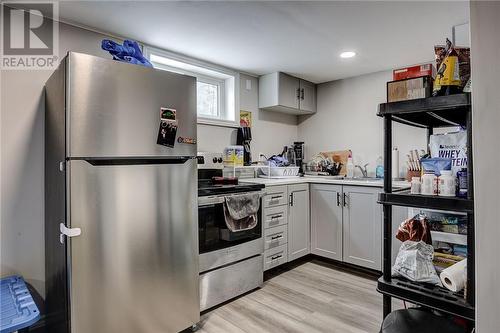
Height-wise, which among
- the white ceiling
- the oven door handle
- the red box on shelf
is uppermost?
the white ceiling

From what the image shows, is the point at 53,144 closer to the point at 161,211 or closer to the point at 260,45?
the point at 161,211

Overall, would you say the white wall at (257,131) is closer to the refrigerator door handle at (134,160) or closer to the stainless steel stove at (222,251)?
the stainless steel stove at (222,251)

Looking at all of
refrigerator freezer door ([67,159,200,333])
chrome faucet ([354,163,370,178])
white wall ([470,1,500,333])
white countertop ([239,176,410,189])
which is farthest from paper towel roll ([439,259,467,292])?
chrome faucet ([354,163,370,178])

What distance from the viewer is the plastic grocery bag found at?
1.01 m

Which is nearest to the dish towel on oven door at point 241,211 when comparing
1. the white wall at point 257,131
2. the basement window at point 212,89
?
the white wall at point 257,131

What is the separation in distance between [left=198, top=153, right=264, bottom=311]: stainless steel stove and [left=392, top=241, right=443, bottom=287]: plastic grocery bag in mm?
1391

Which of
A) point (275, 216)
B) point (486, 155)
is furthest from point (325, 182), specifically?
point (486, 155)

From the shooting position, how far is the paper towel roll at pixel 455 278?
913 mm

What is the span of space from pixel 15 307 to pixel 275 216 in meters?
2.02

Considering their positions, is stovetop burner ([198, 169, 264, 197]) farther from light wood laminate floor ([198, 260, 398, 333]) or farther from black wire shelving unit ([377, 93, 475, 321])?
black wire shelving unit ([377, 93, 475, 321])

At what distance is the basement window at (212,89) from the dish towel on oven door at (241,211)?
3.40 feet

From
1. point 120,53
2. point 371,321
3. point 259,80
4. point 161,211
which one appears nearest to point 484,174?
point 161,211

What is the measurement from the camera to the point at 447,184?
95 centimetres

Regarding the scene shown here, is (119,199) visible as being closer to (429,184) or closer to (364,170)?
(429,184)
